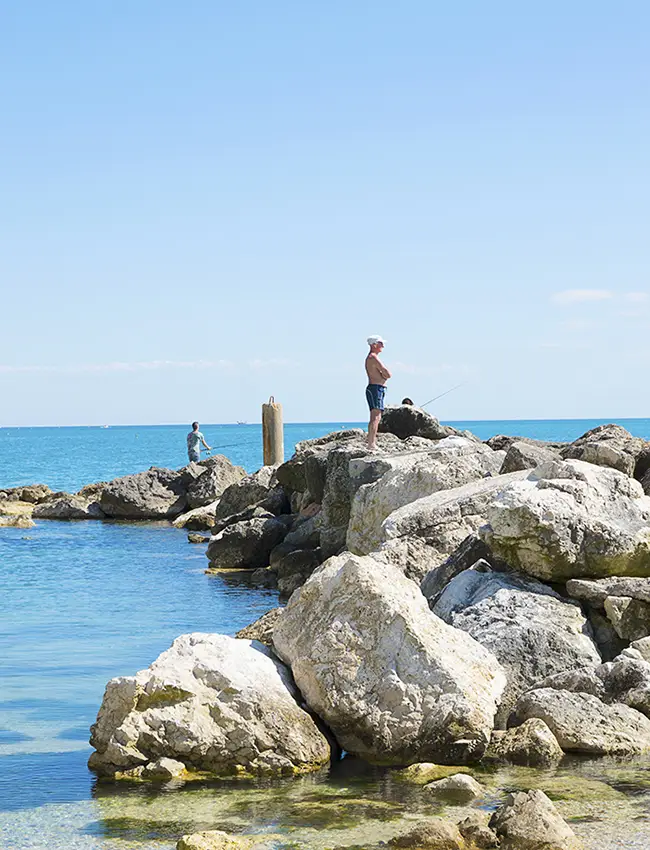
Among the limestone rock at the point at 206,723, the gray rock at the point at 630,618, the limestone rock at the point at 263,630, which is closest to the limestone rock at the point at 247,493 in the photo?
the limestone rock at the point at 263,630

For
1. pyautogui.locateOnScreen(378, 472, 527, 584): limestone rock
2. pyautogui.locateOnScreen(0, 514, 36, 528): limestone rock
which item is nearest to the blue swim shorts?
pyautogui.locateOnScreen(378, 472, 527, 584): limestone rock

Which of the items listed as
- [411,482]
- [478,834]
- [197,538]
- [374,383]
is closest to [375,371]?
[374,383]

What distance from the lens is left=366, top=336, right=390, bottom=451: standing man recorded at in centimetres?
1741

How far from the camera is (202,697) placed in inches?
302

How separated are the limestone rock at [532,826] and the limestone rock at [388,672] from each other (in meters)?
1.41

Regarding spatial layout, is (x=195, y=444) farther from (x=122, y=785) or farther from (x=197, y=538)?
(x=122, y=785)

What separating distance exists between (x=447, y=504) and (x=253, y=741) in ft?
12.8

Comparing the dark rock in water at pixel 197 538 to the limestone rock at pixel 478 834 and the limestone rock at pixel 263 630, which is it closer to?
the limestone rock at pixel 263 630

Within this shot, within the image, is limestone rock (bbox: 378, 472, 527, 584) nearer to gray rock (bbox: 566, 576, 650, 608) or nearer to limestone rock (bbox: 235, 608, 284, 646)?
limestone rock (bbox: 235, 608, 284, 646)

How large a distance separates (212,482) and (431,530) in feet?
60.5

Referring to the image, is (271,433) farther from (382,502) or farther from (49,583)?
(382,502)

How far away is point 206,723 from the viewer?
756cm

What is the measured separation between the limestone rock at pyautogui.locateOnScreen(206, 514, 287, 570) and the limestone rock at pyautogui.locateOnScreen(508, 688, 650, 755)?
11.7 m

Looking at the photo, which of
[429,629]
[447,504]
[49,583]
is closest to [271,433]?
[49,583]
